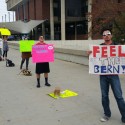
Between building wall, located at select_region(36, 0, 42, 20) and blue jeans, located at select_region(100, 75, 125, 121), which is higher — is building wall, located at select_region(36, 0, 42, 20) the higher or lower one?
the higher one

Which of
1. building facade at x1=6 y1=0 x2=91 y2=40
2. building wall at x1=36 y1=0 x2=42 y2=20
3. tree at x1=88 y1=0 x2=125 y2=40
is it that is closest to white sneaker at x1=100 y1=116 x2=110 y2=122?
tree at x1=88 y1=0 x2=125 y2=40

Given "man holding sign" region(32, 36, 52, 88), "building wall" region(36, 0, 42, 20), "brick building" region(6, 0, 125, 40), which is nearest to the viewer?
"man holding sign" region(32, 36, 52, 88)

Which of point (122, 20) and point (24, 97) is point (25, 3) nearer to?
point (122, 20)

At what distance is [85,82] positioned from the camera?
11.5 metres

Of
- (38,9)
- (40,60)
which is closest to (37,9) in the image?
(38,9)

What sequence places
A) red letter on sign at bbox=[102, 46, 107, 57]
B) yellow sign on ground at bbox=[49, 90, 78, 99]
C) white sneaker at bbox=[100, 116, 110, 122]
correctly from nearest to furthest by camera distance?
1. white sneaker at bbox=[100, 116, 110, 122]
2. red letter on sign at bbox=[102, 46, 107, 57]
3. yellow sign on ground at bbox=[49, 90, 78, 99]

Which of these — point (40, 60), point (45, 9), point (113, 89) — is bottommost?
point (113, 89)

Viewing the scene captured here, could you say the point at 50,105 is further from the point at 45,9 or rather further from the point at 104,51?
the point at 45,9

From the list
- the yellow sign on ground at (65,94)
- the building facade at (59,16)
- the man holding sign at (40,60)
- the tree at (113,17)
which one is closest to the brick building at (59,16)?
the building facade at (59,16)

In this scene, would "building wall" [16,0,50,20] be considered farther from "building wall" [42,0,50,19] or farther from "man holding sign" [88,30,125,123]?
"man holding sign" [88,30,125,123]

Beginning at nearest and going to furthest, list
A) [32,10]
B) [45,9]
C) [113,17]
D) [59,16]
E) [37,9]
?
[113,17] < [45,9] < [59,16] < [37,9] < [32,10]

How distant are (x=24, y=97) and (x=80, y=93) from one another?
1.75 metres

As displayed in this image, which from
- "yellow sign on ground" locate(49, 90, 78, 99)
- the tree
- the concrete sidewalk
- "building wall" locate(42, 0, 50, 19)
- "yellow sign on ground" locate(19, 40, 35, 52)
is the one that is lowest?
the concrete sidewalk

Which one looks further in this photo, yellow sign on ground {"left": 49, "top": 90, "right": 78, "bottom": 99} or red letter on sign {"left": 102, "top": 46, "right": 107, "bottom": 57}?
yellow sign on ground {"left": 49, "top": 90, "right": 78, "bottom": 99}
